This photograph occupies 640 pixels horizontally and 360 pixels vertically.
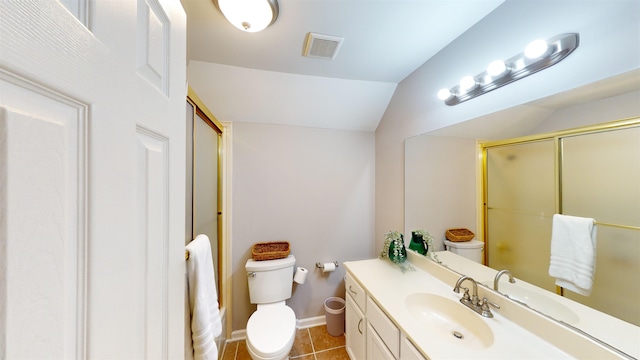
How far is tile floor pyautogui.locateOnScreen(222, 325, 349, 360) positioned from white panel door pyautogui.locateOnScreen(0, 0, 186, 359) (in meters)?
1.54

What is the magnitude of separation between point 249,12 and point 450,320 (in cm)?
189

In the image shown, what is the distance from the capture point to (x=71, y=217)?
0.87 feet

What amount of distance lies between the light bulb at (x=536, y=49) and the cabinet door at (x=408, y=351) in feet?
4.34

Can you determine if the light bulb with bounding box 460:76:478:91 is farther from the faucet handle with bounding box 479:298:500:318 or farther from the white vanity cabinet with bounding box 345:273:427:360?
the white vanity cabinet with bounding box 345:273:427:360

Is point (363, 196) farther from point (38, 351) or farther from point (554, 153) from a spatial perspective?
point (38, 351)

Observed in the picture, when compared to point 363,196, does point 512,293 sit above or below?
below

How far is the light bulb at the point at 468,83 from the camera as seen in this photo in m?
1.12

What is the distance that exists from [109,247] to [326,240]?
181cm

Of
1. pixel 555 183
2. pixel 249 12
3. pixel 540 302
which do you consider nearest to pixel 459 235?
pixel 540 302

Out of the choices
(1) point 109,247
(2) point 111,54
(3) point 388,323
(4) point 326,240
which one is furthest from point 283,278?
(2) point 111,54

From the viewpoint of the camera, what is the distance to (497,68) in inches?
39.2

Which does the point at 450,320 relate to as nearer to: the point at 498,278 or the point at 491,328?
the point at 491,328

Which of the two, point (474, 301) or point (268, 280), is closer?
point (474, 301)

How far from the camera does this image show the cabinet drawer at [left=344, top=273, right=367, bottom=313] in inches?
50.6
